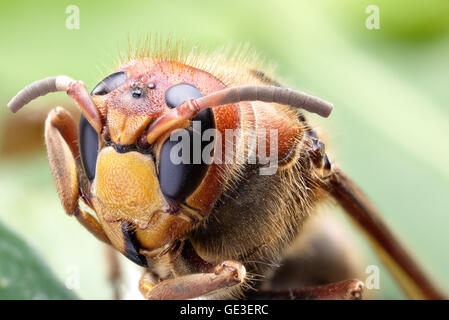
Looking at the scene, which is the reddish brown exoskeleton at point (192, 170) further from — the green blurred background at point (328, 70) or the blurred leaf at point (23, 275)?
the green blurred background at point (328, 70)

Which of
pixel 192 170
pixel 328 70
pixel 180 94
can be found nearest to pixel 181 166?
pixel 192 170

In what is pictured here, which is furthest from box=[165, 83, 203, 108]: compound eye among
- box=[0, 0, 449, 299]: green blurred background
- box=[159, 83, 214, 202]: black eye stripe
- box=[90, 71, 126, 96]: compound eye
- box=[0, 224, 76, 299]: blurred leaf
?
box=[0, 0, 449, 299]: green blurred background

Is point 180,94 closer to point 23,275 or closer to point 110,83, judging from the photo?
point 110,83

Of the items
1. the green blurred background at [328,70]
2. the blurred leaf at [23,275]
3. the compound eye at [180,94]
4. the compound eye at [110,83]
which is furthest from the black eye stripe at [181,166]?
the green blurred background at [328,70]

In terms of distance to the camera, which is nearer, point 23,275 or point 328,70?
point 23,275

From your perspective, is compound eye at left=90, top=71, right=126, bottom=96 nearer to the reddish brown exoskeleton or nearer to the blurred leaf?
the reddish brown exoskeleton

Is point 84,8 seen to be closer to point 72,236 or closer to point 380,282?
point 72,236

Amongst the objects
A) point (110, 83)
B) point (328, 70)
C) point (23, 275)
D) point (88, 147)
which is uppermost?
point (110, 83)

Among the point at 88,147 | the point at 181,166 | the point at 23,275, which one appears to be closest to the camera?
the point at 181,166
